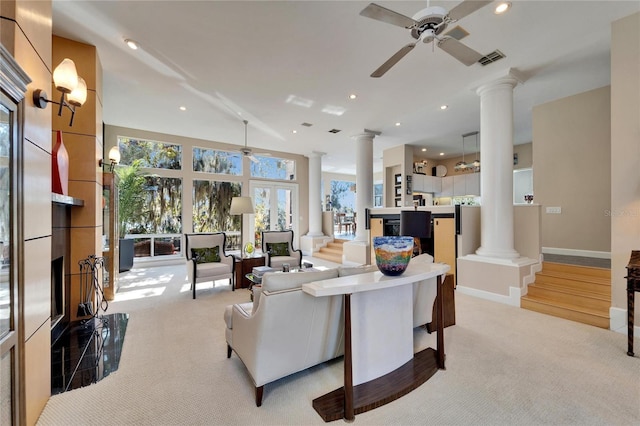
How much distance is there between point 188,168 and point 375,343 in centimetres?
696

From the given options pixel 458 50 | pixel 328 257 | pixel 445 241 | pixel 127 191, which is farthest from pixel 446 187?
pixel 127 191

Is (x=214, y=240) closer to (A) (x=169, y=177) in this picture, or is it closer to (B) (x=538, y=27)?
(A) (x=169, y=177)

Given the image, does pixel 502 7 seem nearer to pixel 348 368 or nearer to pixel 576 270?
pixel 348 368

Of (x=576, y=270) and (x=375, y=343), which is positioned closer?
(x=375, y=343)

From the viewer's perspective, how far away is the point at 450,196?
894 centimetres

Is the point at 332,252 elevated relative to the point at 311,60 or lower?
lower

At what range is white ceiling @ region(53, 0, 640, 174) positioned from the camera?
108 inches

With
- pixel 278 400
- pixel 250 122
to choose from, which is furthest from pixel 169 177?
pixel 278 400

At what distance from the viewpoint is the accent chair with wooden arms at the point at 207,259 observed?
169 inches

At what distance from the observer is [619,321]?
9.55 feet

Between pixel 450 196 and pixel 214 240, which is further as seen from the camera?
pixel 450 196

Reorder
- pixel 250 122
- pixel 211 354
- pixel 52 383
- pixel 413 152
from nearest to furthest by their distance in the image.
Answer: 1. pixel 52 383
2. pixel 211 354
3. pixel 250 122
4. pixel 413 152

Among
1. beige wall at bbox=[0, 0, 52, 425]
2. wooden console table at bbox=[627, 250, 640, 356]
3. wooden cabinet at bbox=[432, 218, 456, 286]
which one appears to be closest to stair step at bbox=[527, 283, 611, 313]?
wooden console table at bbox=[627, 250, 640, 356]

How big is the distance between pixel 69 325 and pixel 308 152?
699cm
